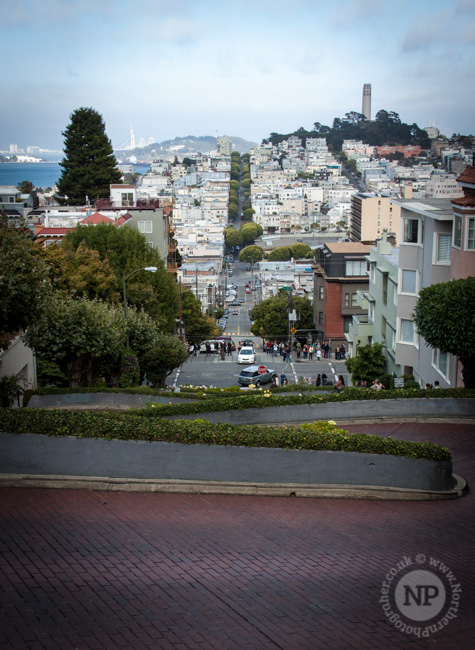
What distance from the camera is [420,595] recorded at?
8.11m

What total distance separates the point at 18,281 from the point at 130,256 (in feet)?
79.5

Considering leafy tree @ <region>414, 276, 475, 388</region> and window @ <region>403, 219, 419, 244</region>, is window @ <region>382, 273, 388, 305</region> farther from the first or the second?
leafy tree @ <region>414, 276, 475, 388</region>

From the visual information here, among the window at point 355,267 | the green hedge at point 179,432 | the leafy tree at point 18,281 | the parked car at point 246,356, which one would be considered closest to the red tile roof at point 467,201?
the green hedge at point 179,432

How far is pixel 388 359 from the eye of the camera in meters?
31.2

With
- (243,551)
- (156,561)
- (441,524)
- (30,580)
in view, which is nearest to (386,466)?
(441,524)

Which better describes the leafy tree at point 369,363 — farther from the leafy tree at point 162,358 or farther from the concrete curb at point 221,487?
the concrete curb at point 221,487

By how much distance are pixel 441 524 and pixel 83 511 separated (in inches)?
195

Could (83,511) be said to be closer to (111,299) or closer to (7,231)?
(7,231)

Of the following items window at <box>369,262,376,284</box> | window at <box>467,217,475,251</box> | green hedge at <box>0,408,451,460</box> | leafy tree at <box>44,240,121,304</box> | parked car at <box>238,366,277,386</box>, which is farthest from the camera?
window at <box>369,262,376,284</box>

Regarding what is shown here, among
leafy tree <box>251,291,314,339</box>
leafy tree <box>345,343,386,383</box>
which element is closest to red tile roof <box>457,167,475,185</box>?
leafy tree <box>345,343,386,383</box>

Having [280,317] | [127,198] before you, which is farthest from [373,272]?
[280,317]

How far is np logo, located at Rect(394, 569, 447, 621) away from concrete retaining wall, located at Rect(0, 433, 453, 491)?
294cm

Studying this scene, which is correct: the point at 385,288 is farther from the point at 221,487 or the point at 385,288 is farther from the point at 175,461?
the point at 175,461

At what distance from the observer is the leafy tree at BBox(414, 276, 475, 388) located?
60.1 feet
